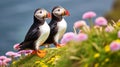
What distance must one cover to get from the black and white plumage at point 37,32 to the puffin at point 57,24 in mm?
401

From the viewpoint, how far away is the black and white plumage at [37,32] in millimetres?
12109

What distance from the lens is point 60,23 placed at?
12.8 m

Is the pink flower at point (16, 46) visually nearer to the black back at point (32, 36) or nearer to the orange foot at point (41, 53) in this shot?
the black back at point (32, 36)

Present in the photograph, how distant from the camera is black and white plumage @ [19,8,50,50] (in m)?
12.1

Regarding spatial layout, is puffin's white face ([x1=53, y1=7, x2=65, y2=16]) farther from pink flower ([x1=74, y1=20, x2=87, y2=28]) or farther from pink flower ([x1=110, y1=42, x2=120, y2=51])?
pink flower ([x1=110, y1=42, x2=120, y2=51])

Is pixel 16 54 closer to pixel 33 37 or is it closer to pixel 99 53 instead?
pixel 33 37

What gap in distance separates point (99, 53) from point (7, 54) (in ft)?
19.1

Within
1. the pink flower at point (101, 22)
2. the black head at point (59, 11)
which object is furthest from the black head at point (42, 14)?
the pink flower at point (101, 22)

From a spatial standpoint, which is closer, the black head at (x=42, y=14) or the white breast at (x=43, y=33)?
the white breast at (x=43, y=33)

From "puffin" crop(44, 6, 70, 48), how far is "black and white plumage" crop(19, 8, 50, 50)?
40 centimetres

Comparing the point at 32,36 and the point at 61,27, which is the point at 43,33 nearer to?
the point at 32,36

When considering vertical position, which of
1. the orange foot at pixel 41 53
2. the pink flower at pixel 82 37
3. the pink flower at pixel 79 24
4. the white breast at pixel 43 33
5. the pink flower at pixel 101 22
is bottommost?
the pink flower at pixel 82 37

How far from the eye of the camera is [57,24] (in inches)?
501

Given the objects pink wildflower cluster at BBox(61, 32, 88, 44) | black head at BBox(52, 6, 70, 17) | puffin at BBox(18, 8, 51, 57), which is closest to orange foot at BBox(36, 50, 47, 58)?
puffin at BBox(18, 8, 51, 57)
